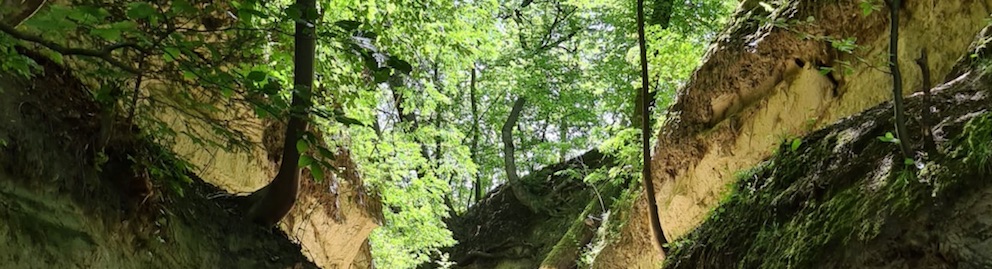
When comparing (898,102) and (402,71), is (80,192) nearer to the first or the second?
(402,71)

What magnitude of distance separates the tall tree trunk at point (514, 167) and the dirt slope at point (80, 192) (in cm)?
1429

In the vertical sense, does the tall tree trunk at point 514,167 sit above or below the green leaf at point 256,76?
below

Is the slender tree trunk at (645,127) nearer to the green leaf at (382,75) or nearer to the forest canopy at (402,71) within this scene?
the forest canopy at (402,71)

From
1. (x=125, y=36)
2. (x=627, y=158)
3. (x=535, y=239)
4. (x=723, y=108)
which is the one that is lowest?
(x=535, y=239)

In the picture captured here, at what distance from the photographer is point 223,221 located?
15.3 ft

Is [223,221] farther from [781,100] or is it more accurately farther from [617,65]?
[617,65]

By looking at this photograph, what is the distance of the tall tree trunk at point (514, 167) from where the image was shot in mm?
18484

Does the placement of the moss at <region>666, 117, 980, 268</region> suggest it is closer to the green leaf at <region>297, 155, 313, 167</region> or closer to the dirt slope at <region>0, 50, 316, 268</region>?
the green leaf at <region>297, 155, 313, 167</region>

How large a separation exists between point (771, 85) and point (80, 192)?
6852 millimetres

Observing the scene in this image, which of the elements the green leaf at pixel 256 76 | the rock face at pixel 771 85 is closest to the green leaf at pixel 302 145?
the green leaf at pixel 256 76

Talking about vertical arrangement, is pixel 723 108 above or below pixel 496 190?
above

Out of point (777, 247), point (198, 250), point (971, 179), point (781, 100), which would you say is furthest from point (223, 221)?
point (781, 100)

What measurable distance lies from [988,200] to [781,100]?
5881 millimetres

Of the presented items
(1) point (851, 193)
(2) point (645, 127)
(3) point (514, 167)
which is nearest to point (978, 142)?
(1) point (851, 193)
